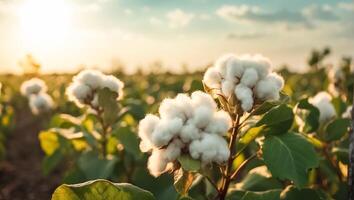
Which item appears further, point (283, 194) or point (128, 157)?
point (128, 157)

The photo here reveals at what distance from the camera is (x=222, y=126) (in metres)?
1.96

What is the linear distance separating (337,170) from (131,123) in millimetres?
1659

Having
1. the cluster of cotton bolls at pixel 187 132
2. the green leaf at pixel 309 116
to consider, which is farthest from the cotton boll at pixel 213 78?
the green leaf at pixel 309 116

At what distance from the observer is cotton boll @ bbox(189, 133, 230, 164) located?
191 centimetres

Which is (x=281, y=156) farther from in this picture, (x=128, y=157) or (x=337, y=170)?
(x=128, y=157)

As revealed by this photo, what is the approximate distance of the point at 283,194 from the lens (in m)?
2.73

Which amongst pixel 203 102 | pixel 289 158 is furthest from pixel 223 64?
pixel 289 158

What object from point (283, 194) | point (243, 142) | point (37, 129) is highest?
point (243, 142)

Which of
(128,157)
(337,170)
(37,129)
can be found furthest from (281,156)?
(37,129)

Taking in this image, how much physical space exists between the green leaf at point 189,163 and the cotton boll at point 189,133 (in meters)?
0.06

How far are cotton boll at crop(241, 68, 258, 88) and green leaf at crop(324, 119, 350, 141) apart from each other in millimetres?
1388

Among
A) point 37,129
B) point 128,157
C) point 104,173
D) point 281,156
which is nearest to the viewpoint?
point 281,156

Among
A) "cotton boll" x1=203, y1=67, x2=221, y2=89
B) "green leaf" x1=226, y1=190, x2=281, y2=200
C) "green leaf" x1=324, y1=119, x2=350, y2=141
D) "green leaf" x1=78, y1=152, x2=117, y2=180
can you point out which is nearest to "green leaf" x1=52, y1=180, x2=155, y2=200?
"cotton boll" x1=203, y1=67, x2=221, y2=89

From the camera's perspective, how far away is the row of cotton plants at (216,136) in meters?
1.96
